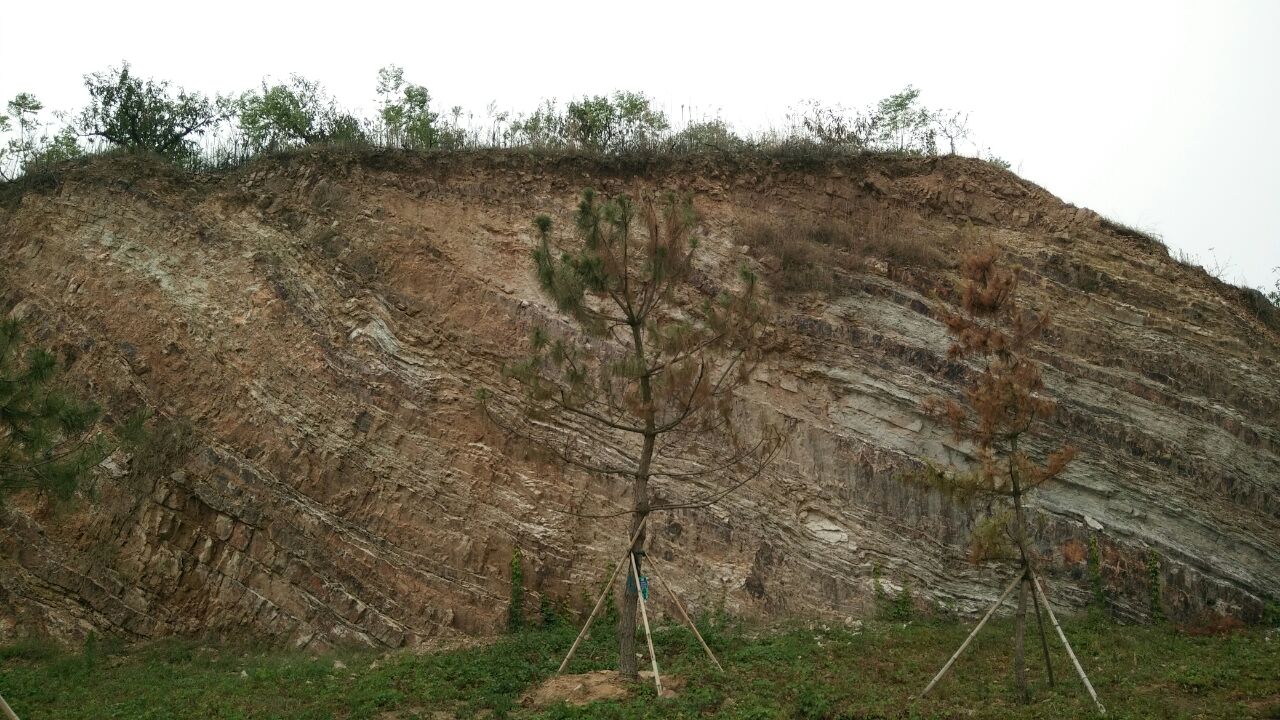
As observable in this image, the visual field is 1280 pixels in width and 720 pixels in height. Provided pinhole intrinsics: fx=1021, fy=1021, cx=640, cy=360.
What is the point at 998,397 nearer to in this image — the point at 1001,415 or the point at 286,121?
the point at 1001,415

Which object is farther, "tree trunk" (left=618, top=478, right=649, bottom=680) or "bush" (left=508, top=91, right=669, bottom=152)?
"bush" (left=508, top=91, right=669, bottom=152)

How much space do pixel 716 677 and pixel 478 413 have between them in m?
5.93

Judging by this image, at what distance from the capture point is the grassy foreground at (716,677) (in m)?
10.2

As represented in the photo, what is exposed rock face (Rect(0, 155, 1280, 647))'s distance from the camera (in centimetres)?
1437

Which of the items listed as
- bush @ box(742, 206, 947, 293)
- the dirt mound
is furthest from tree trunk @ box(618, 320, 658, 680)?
bush @ box(742, 206, 947, 293)

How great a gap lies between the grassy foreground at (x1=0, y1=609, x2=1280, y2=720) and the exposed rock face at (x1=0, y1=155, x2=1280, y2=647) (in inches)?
31.2

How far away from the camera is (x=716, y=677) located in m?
11.3

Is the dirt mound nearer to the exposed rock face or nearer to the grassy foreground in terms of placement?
the grassy foreground

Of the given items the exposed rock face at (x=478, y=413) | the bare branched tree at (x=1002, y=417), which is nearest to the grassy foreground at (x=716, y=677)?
the exposed rock face at (x=478, y=413)

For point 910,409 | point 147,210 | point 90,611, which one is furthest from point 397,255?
point 910,409

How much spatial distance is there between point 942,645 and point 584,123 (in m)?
11.2

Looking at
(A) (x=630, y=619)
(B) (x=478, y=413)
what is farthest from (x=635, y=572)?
(B) (x=478, y=413)

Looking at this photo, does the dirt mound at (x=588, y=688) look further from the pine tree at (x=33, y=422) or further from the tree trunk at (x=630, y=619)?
the pine tree at (x=33, y=422)

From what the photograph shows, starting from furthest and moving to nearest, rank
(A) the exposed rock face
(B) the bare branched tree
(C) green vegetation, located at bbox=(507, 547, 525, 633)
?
(A) the exposed rock face → (C) green vegetation, located at bbox=(507, 547, 525, 633) → (B) the bare branched tree
